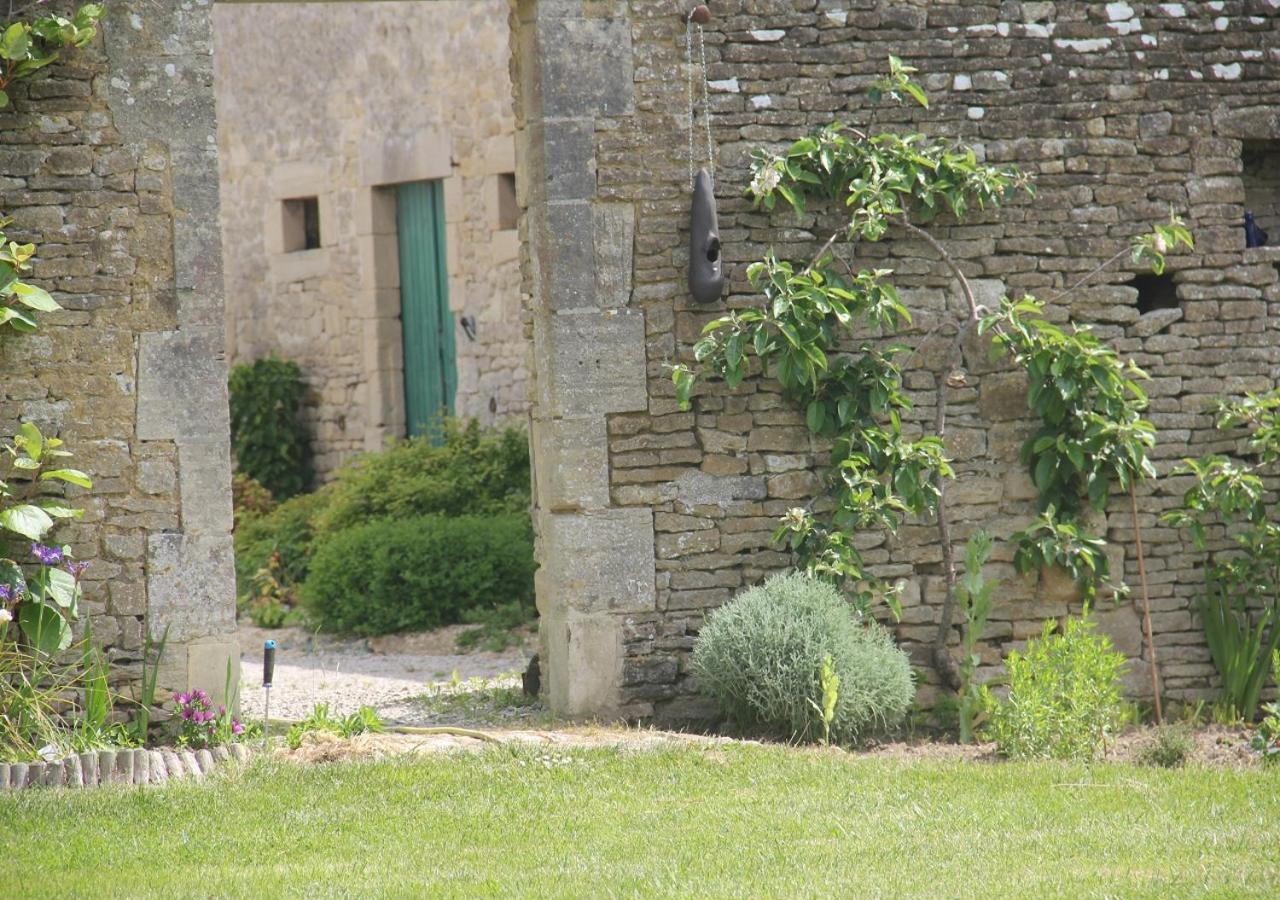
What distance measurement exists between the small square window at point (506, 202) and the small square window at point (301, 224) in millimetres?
2549

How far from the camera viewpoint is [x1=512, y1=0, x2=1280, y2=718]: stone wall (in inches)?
253

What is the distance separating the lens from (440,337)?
1188cm

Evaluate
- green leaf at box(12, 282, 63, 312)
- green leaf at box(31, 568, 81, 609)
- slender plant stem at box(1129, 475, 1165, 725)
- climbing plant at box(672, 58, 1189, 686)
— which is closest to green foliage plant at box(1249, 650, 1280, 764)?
slender plant stem at box(1129, 475, 1165, 725)

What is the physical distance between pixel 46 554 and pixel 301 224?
778cm

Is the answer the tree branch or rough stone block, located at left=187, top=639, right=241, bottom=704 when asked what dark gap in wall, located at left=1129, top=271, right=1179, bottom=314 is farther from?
rough stone block, located at left=187, top=639, right=241, bottom=704

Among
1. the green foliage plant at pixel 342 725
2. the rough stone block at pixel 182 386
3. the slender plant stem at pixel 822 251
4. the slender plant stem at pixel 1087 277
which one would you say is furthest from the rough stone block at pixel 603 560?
the slender plant stem at pixel 1087 277

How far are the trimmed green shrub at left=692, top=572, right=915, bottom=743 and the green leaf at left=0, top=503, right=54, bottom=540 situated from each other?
241 cm

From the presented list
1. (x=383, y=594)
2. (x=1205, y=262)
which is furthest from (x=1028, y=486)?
(x=383, y=594)

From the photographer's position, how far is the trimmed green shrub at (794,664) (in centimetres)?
608

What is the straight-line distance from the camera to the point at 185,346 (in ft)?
19.7

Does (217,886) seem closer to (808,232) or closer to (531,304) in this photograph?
(531,304)

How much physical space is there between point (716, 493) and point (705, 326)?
2.20 ft

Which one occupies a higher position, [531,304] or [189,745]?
[531,304]

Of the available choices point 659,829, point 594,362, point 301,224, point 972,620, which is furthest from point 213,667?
point 301,224
